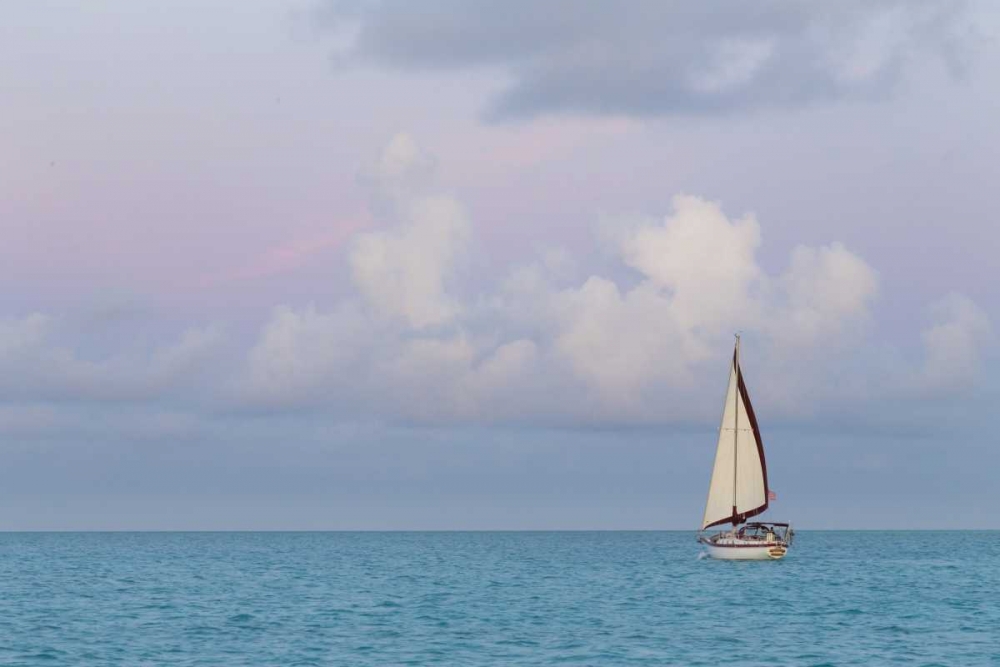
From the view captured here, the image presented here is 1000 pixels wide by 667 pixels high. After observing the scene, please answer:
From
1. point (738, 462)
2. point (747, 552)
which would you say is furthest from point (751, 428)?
point (747, 552)

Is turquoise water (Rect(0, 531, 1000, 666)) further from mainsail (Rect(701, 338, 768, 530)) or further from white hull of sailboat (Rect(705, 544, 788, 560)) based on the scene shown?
mainsail (Rect(701, 338, 768, 530))

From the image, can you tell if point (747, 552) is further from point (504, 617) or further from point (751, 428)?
point (504, 617)

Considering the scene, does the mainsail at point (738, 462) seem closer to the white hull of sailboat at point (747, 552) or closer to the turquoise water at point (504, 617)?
the white hull of sailboat at point (747, 552)

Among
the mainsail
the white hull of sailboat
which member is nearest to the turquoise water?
the white hull of sailboat

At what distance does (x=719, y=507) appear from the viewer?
115875mm

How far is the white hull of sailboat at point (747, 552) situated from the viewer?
379 feet

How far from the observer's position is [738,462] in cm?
11400

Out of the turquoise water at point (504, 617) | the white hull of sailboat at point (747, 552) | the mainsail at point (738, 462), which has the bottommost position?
the turquoise water at point (504, 617)

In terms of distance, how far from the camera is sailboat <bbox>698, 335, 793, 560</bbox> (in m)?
114

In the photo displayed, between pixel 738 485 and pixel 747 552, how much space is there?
630 cm

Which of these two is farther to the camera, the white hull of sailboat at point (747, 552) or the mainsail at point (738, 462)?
the white hull of sailboat at point (747, 552)

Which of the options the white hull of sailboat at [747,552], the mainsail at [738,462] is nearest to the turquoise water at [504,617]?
the white hull of sailboat at [747,552]

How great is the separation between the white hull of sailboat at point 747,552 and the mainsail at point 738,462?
8.15 ft

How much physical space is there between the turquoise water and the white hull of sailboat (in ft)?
3.93
